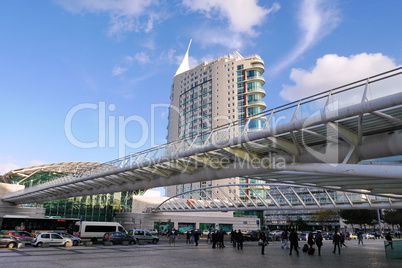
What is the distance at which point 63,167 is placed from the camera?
68.8 metres

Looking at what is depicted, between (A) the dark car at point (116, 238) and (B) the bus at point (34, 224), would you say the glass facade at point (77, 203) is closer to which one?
(B) the bus at point (34, 224)

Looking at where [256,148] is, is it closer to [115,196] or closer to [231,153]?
[231,153]

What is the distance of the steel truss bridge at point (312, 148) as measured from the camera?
1198 cm

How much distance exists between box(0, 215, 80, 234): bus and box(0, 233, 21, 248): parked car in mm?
10790

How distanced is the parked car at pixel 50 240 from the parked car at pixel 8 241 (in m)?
1.48

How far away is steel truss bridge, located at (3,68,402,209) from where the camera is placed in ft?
39.3

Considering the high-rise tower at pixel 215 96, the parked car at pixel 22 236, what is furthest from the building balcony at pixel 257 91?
the parked car at pixel 22 236

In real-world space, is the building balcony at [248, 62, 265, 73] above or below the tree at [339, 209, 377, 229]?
above

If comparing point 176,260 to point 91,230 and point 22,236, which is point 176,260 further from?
point 91,230

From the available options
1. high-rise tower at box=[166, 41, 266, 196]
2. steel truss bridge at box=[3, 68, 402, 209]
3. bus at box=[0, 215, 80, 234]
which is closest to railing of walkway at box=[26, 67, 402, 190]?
steel truss bridge at box=[3, 68, 402, 209]

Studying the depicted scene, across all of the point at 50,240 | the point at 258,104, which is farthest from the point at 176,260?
the point at 258,104

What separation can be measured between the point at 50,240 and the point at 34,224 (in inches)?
457

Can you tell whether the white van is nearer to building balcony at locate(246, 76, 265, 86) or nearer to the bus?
the bus

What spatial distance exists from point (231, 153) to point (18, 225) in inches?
1162
